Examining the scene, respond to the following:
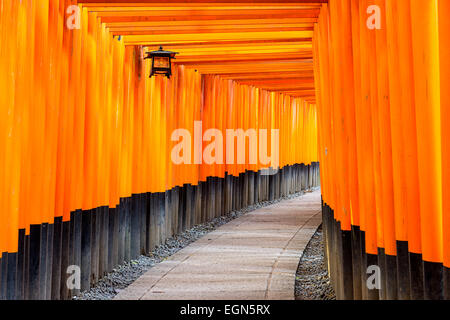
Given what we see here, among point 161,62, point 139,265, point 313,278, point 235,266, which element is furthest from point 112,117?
point 313,278

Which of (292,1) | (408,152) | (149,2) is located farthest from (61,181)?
(408,152)

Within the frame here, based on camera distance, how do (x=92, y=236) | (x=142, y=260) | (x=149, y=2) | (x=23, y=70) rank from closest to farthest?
1. (x=23, y=70)
2. (x=149, y=2)
3. (x=92, y=236)
4. (x=142, y=260)

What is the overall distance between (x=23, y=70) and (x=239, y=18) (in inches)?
140

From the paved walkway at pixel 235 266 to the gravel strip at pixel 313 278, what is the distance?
0.42 ft

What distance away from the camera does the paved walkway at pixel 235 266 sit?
6902 millimetres

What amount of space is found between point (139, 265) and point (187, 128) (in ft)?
13.2

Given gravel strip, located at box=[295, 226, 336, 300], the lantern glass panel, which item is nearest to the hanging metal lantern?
the lantern glass panel

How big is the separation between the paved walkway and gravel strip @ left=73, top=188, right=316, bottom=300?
0.21 m

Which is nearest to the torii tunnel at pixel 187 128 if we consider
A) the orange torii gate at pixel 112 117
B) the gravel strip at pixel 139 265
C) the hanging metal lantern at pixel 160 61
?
the orange torii gate at pixel 112 117

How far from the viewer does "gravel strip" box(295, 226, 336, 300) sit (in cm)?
699

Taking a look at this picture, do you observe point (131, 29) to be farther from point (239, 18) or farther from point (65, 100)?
point (65, 100)

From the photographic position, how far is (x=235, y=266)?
28.0ft

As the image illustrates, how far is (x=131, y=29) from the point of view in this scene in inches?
316

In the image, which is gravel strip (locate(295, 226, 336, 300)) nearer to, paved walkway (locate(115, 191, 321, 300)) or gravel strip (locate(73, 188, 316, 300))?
paved walkway (locate(115, 191, 321, 300))
